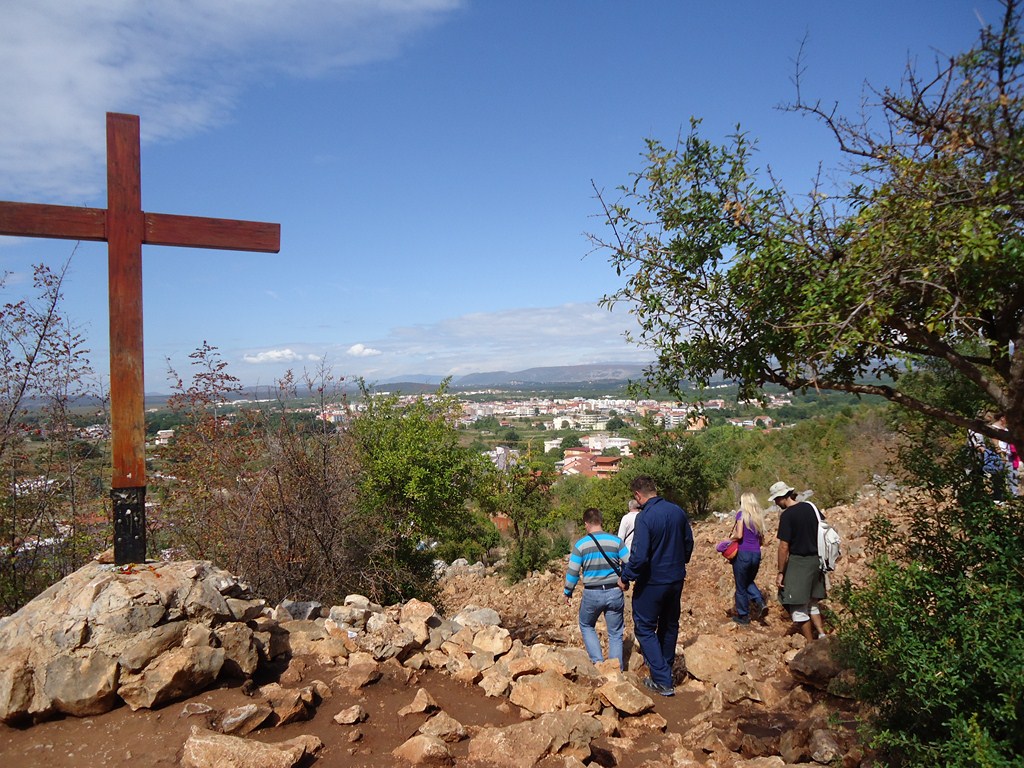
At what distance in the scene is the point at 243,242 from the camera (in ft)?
18.5

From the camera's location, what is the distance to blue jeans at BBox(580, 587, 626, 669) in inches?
247

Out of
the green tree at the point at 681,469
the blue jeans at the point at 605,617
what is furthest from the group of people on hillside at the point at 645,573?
the green tree at the point at 681,469

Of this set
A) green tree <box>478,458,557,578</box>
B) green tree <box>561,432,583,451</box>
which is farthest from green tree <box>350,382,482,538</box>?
green tree <box>561,432,583,451</box>

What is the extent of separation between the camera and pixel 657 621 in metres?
6.18

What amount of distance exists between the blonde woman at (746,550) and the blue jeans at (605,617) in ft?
8.81

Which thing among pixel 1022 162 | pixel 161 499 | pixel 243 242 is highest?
pixel 243 242

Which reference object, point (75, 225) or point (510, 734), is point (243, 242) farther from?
point (510, 734)

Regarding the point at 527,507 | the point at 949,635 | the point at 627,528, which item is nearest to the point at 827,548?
the point at 627,528

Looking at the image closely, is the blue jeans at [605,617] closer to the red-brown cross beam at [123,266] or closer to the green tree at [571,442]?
the red-brown cross beam at [123,266]

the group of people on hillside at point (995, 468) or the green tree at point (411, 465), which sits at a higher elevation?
the group of people on hillside at point (995, 468)

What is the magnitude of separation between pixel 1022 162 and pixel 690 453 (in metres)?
20.3

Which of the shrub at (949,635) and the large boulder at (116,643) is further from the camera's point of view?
the large boulder at (116,643)

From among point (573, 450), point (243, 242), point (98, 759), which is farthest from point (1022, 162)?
point (573, 450)

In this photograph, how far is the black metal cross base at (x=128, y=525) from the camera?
496cm
